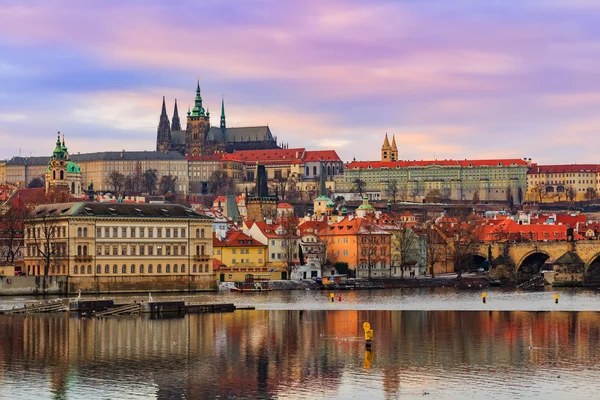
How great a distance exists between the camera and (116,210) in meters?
79.1

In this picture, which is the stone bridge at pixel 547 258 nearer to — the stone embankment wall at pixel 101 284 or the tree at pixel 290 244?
the tree at pixel 290 244

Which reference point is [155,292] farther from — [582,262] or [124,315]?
[582,262]

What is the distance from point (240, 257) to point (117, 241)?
60.7 feet

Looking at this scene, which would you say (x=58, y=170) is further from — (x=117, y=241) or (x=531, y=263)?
(x=117, y=241)

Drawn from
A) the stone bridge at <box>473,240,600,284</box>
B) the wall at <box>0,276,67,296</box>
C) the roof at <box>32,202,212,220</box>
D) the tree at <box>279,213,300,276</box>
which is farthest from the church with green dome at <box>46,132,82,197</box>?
the wall at <box>0,276,67,296</box>

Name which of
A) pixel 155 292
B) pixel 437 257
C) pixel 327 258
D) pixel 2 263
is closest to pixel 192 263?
pixel 155 292

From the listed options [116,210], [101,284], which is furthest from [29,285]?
[116,210]

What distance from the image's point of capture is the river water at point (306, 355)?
3366 centimetres

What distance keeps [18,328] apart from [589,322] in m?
23.4

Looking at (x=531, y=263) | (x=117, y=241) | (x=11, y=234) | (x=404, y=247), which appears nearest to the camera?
(x=117, y=241)

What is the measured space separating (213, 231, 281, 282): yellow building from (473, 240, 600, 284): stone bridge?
19520mm

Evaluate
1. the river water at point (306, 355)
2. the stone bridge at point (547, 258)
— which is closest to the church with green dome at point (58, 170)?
the stone bridge at point (547, 258)

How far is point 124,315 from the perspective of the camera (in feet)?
186

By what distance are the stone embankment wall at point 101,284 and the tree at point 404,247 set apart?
904 inches
